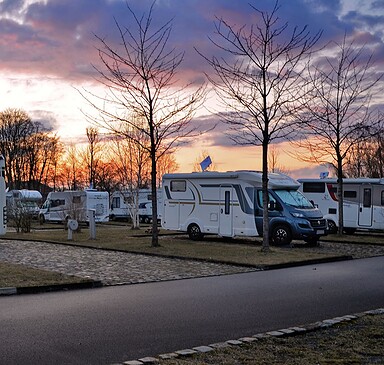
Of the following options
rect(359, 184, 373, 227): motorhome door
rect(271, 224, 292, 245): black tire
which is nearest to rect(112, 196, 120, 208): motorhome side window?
rect(359, 184, 373, 227): motorhome door

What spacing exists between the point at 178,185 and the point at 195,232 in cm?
222

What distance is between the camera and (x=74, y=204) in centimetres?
4156

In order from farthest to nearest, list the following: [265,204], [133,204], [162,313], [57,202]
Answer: [57,202] < [133,204] < [265,204] < [162,313]

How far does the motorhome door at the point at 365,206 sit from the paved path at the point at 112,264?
8.04 m

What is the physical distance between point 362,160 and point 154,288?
49815 millimetres

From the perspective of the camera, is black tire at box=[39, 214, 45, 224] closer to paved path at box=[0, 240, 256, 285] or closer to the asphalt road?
paved path at box=[0, 240, 256, 285]

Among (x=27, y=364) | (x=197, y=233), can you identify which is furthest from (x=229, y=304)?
(x=197, y=233)

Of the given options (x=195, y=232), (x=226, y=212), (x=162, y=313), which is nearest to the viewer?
(x=162, y=313)

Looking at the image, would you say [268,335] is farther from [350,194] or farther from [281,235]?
[350,194]

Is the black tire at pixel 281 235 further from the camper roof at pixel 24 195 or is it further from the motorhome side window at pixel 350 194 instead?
the camper roof at pixel 24 195

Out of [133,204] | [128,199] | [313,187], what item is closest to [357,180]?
[313,187]

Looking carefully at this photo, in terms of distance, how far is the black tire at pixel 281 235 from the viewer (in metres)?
21.8

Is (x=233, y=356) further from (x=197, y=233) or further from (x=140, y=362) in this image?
(x=197, y=233)

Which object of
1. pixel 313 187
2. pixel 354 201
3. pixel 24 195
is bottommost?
pixel 354 201
